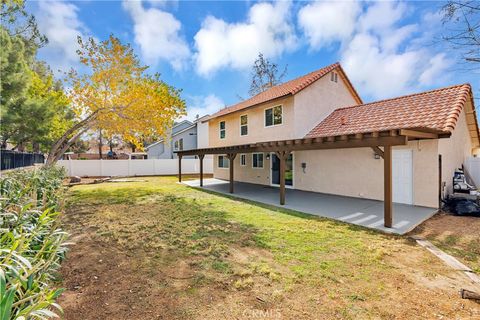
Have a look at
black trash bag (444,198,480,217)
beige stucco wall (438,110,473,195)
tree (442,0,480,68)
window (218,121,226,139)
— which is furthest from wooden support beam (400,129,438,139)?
window (218,121,226,139)

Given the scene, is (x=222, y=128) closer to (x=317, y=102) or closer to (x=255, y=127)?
(x=255, y=127)

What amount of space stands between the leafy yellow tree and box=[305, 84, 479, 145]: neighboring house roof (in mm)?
8137

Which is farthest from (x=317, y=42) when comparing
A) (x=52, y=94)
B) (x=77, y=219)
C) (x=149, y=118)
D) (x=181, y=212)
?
(x=52, y=94)

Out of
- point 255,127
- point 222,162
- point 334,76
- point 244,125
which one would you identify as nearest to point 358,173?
point 334,76

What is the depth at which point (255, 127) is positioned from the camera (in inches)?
586

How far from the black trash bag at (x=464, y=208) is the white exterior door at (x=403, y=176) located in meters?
1.18

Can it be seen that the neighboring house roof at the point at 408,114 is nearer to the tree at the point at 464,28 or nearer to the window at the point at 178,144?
the tree at the point at 464,28

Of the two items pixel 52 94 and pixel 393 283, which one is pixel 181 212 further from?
pixel 52 94

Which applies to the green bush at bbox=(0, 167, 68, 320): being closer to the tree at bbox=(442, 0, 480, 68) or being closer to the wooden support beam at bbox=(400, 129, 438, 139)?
the wooden support beam at bbox=(400, 129, 438, 139)

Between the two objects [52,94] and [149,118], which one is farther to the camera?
[52,94]

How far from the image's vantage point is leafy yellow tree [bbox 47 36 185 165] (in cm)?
1257

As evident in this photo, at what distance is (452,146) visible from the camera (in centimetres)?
951

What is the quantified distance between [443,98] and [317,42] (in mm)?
8918

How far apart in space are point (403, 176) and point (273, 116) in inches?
272
